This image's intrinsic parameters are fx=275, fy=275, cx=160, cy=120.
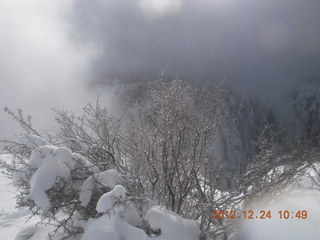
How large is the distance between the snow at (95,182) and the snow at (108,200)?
0.60 m

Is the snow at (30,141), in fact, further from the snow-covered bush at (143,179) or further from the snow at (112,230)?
the snow at (112,230)

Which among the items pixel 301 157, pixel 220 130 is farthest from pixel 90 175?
pixel 301 157

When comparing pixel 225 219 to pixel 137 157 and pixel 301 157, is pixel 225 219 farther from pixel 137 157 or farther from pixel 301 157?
pixel 137 157

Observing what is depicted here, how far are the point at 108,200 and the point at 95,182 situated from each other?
0.80 metres

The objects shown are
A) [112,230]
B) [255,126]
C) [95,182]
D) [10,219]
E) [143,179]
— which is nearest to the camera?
[112,230]

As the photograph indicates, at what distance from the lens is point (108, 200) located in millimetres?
3336

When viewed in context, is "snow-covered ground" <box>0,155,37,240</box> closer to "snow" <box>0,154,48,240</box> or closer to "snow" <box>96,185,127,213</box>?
"snow" <box>0,154,48,240</box>

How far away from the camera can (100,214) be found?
4027 mm

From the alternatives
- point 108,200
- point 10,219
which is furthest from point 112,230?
point 10,219

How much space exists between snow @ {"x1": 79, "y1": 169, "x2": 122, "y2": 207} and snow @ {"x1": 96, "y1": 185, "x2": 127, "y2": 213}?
1.96 feet

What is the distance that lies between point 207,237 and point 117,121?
2958 millimetres

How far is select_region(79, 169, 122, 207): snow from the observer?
3930 mm
